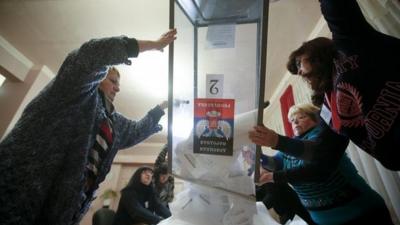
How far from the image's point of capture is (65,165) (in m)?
0.77

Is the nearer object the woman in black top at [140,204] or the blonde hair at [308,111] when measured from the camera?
the blonde hair at [308,111]

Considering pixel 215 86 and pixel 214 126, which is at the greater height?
pixel 215 86

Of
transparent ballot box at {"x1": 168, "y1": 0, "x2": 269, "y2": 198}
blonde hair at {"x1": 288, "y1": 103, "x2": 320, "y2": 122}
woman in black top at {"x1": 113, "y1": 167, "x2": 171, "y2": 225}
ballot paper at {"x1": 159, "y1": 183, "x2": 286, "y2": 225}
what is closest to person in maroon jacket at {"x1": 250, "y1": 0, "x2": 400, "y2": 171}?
transparent ballot box at {"x1": 168, "y1": 0, "x2": 269, "y2": 198}

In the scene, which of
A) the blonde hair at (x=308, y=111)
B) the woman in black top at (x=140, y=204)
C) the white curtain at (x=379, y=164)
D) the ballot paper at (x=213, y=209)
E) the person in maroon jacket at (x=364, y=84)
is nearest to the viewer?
the person in maroon jacket at (x=364, y=84)

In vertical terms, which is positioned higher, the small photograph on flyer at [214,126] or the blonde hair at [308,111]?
the blonde hair at [308,111]

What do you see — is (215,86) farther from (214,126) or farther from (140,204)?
(140,204)

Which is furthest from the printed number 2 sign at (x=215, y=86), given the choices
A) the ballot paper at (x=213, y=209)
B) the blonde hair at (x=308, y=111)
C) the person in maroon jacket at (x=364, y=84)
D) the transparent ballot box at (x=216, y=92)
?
the blonde hair at (x=308, y=111)

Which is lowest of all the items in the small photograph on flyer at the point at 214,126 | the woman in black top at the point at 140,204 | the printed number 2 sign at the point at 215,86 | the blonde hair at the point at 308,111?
the woman in black top at the point at 140,204

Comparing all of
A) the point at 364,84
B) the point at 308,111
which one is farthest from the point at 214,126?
the point at 308,111

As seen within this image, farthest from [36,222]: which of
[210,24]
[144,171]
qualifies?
[144,171]

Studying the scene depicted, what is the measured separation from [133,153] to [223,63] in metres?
3.70

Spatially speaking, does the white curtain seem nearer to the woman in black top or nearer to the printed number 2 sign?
the printed number 2 sign

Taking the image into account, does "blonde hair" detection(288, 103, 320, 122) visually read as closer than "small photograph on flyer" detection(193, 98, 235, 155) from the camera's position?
No

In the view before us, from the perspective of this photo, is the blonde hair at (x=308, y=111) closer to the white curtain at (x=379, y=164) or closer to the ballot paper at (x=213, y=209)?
the white curtain at (x=379, y=164)
